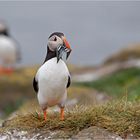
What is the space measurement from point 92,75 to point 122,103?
20200 mm

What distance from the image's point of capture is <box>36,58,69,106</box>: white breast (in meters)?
7.74

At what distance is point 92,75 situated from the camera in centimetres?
2864

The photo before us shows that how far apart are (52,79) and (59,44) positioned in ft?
1.70

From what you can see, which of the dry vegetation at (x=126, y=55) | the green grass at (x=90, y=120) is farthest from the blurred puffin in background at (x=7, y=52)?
the green grass at (x=90, y=120)

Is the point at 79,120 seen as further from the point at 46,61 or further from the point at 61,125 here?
the point at 46,61

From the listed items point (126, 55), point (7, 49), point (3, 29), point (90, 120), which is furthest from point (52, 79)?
point (126, 55)

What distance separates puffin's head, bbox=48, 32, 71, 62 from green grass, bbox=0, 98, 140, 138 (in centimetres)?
90

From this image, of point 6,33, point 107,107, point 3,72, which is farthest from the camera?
point 6,33

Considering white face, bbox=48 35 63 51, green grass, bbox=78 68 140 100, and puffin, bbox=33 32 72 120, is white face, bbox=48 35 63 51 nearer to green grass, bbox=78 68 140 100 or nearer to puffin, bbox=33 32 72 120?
puffin, bbox=33 32 72 120

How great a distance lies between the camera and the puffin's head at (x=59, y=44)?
7.77 meters

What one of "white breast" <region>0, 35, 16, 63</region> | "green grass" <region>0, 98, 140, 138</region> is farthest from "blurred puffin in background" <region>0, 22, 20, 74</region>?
"green grass" <region>0, 98, 140, 138</region>

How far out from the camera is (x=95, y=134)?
24.3 feet

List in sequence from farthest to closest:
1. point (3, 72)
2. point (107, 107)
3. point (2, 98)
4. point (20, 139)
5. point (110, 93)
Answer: point (3, 72) < point (2, 98) < point (110, 93) < point (107, 107) < point (20, 139)

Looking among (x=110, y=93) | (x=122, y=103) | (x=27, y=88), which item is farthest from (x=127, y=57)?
(x=122, y=103)
